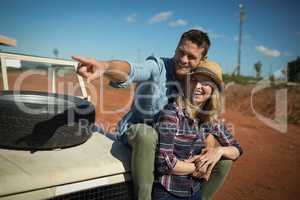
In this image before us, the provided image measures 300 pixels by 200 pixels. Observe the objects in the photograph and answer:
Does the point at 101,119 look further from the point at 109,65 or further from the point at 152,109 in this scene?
the point at 109,65

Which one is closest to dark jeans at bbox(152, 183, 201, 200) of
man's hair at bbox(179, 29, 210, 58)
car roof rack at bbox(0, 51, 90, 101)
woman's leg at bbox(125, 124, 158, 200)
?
woman's leg at bbox(125, 124, 158, 200)

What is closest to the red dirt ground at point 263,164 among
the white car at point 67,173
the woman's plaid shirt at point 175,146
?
the woman's plaid shirt at point 175,146

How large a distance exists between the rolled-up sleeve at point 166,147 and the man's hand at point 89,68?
2.38 feet

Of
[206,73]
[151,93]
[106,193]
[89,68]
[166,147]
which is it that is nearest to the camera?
[89,68]

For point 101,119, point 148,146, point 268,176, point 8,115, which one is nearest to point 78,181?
point 148,146

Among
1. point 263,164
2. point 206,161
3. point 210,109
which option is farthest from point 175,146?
point 263,164

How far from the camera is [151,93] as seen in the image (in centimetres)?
273

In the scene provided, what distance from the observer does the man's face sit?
2695 millimetres

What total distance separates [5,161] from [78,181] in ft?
1.68

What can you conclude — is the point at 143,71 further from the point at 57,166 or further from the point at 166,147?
the point at 57,166

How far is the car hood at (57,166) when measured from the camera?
1738 mm

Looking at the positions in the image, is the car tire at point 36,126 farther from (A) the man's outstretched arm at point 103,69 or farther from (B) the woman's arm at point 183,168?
(B) the woman's arm at point 183,168

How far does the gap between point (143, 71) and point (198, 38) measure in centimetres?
63

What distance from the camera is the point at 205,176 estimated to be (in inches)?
98.0
